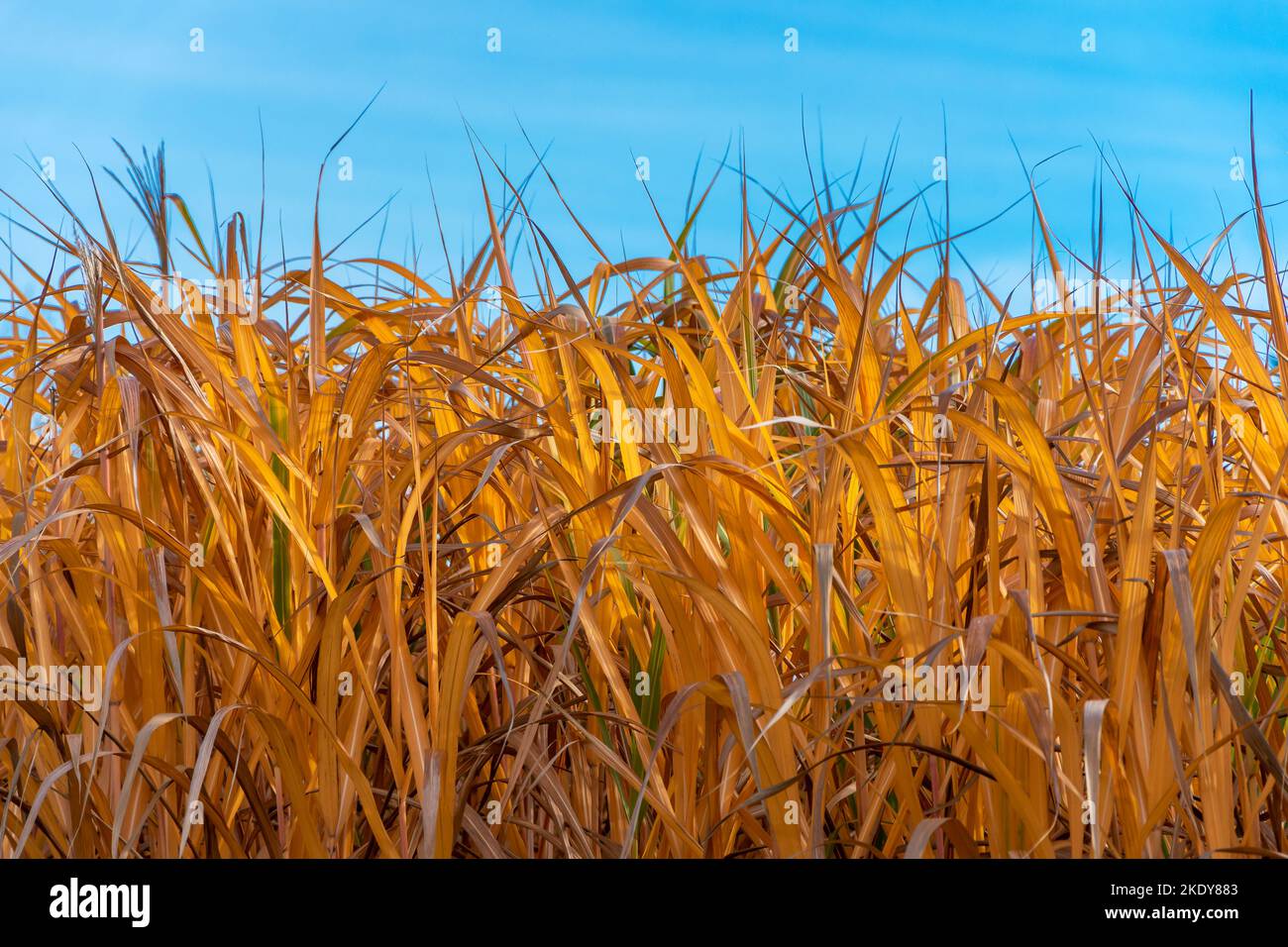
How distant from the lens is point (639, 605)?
121 centimetres

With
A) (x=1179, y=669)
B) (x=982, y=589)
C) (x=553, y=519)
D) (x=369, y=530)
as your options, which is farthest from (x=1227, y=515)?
(x=369, y=530)

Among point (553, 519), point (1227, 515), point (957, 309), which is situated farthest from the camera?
point (957, 309)

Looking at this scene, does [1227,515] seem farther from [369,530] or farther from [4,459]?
[4,459]

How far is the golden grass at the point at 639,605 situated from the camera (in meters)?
1.02

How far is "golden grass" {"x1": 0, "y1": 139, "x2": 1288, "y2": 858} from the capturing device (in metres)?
1.02

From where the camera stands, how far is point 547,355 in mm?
1274

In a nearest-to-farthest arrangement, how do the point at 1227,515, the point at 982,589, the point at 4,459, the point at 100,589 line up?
1. the point at 1227,515
2. the point at 982,589
3. the point at 100,589
4. the point at 4,459

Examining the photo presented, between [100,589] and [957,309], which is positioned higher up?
[957,309]

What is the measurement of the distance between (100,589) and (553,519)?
63 centimetres

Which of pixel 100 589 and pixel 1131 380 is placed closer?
pixel 1131 380

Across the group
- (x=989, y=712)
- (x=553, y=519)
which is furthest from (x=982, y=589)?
(x=553, y=519)
